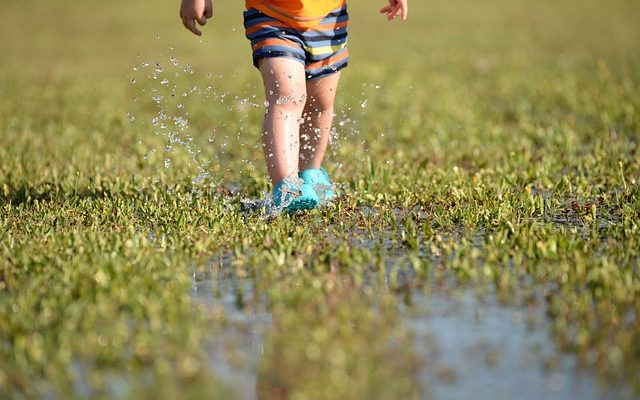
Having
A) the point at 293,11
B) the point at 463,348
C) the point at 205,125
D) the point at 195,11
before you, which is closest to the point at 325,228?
the point at 293,11

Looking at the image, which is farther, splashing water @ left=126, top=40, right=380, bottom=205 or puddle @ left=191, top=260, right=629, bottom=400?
splashing water @ left=126, top=40, right=380, bottom=205

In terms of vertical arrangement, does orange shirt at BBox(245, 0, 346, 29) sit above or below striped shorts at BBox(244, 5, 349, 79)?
above

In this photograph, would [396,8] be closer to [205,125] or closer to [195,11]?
[195,11]

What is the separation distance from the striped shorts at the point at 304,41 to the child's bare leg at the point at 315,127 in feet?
0.50

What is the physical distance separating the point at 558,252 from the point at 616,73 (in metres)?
6.88

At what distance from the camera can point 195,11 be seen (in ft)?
17.5

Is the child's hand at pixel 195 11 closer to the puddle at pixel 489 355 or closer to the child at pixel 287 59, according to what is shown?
the child at pixel 287 59

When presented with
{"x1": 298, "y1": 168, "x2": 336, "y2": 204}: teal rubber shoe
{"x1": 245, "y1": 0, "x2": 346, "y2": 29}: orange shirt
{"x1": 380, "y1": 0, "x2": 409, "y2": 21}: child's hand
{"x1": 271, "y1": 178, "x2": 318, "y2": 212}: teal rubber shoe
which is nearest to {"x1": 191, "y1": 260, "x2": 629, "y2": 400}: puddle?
{"x1": 271, "y1": 178, "x2": 318, "y2": 212}: teal rubber shoe

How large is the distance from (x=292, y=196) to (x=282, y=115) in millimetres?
402

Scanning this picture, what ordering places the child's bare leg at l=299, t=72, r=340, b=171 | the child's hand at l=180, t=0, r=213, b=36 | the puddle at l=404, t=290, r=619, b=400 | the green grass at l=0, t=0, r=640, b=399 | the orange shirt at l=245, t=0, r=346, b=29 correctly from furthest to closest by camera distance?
the child's bare leg at l=299, t=72, r=340, b=171 < the orange shirt at l=245, t=0, r=346, b=29 < the child's hand at l=180, t=0, r=213, b=36 < the green grass at l=0, t=0, r=640, b=399 < the puddle at l=404, t=290, r=619, b=400

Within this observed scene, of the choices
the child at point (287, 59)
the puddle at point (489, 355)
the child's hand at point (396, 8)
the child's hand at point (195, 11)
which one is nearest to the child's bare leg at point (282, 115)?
the child at point (287, 59)

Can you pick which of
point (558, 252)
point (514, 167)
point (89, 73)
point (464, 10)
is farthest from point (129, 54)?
point (558, 252)

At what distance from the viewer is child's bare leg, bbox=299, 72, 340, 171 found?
19.2 feet

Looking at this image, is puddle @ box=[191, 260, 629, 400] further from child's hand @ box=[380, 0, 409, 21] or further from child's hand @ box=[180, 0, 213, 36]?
child's hand @ box=[380, 0, 409, 21]
